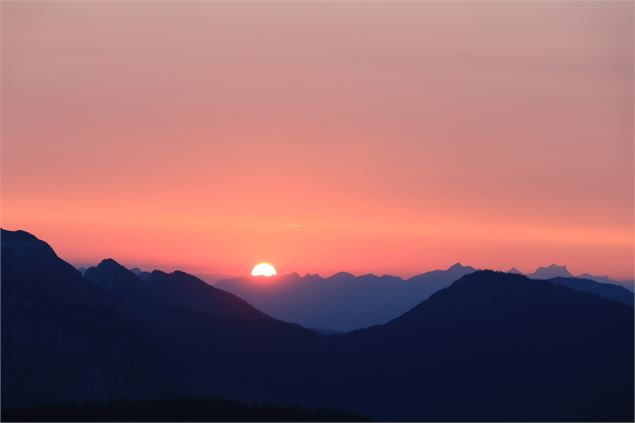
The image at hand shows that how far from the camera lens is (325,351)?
129 meters

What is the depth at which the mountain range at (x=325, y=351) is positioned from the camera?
346 ft

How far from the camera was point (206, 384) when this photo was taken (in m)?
112

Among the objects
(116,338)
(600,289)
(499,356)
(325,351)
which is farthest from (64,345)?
(600,289)

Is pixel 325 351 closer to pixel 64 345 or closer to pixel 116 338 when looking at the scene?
pixel 116 338

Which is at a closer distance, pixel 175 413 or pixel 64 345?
pixel 175 413

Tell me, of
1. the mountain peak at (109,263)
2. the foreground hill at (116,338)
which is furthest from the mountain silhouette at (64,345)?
the mountain peak at (109,263)

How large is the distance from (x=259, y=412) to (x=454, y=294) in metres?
68.3

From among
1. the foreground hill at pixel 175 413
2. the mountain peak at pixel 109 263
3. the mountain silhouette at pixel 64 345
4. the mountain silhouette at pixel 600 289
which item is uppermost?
the mountain silhouette at pixel 600 289

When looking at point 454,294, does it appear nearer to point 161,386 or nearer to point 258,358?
point 258,358

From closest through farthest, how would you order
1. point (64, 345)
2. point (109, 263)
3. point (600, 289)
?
point (64, 345), point (109, 263), point (600, 289)

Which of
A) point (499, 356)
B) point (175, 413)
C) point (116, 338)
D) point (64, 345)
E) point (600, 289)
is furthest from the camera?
point (600, 289)

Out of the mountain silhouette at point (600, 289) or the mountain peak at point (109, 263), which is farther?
the mountain silhouette at point (600, 289)

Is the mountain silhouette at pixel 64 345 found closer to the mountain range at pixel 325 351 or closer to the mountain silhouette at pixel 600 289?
the mountain range at pixel 325 351

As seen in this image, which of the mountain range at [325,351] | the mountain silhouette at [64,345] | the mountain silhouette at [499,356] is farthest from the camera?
the mountain silhouette at [499,356]
